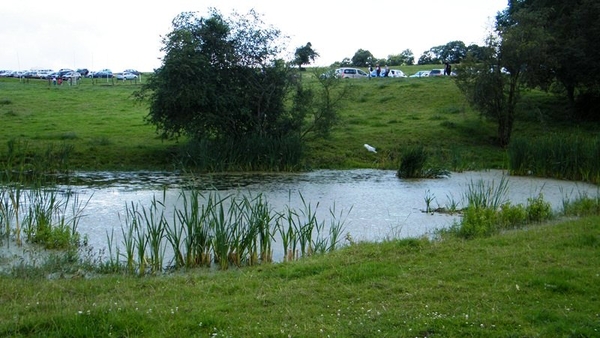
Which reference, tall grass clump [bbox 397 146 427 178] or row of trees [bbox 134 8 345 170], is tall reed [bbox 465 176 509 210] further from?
row of trees [bbox 134 8 345 170]

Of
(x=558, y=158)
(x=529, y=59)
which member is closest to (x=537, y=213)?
(x=558, y=158)

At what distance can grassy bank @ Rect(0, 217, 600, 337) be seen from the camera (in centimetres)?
525

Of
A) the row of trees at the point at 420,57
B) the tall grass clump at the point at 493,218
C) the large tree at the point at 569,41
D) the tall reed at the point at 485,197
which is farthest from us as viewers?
the row of trees at the point at 420,57

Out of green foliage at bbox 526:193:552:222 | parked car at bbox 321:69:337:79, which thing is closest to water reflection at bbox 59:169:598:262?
green foliage at bbox 526:193:552:222

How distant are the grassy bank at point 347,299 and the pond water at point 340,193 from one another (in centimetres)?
278

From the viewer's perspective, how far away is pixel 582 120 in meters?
31.1

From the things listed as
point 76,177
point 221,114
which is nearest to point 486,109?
point 221,114

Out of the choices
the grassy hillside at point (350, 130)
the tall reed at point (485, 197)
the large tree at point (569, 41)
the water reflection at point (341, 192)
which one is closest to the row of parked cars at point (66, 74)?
the grassy hillside at point (350, 130)

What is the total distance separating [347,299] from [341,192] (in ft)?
32.8

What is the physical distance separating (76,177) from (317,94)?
906 centimetres

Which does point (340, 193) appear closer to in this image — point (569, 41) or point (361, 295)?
point (361, 295)

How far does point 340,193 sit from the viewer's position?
1584 centimetres

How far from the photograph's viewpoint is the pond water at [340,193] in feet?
38.1

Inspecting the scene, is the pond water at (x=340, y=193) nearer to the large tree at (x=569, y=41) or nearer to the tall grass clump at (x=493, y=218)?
the tall grass clump at (x=493, y=218)
